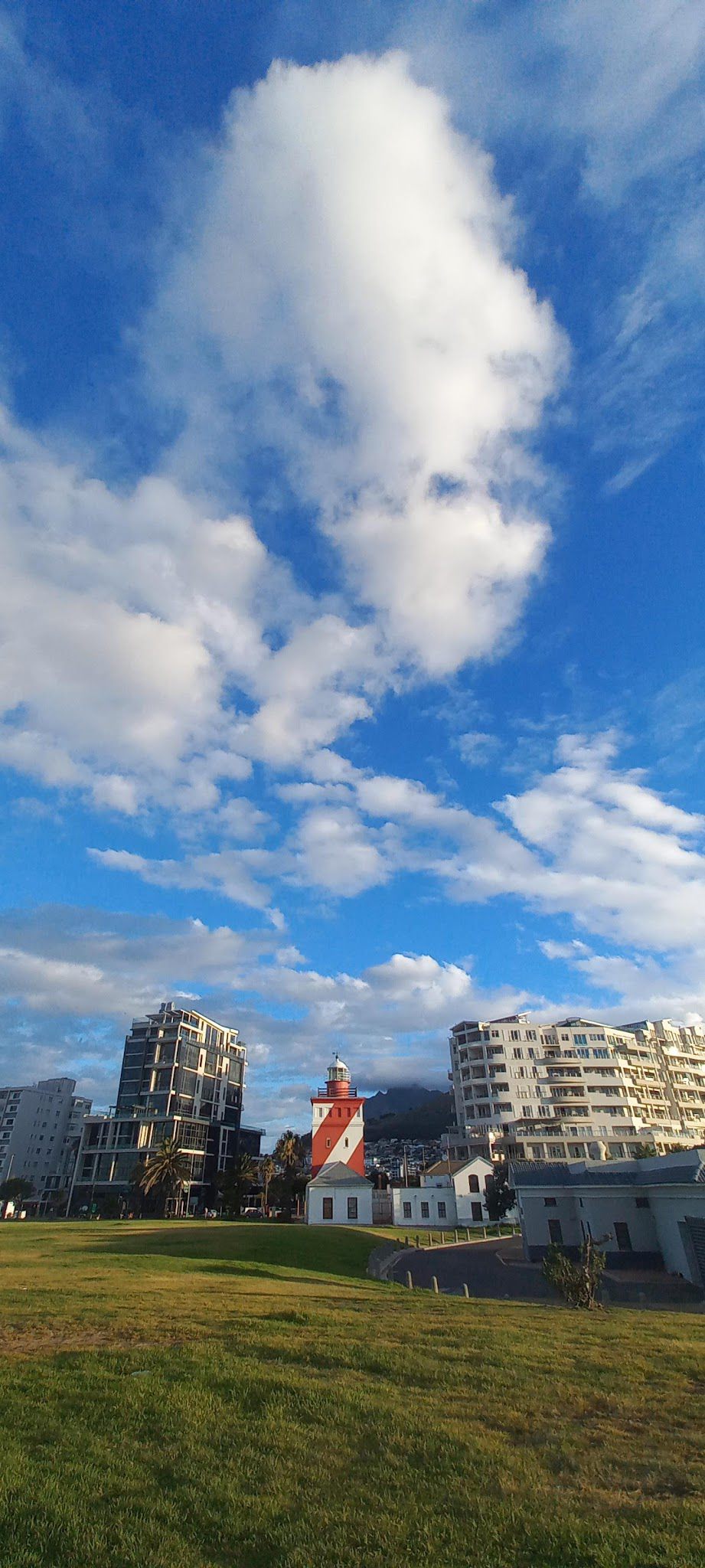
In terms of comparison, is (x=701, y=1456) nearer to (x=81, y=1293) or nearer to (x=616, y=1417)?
(x=616, y=1417)

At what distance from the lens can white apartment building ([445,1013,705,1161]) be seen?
3777 inches

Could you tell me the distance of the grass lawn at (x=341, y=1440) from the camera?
7.81 metres

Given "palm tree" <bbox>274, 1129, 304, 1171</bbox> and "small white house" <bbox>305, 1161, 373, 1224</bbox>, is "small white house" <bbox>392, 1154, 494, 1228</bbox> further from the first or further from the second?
→ "palm tree" <bbox>274, 1129, 304, 1171</bbox>

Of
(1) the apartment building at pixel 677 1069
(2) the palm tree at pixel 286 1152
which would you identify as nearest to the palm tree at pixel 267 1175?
(2) the palm tree at pixel 286 1152

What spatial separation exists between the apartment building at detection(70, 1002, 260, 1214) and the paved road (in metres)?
59.1

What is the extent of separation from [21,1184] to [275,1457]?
12359 cm

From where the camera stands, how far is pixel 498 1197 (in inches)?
2953

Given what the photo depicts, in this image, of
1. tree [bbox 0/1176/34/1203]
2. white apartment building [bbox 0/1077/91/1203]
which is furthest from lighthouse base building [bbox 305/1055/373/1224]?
white apartment building [bbox 0/1077/91/1203]

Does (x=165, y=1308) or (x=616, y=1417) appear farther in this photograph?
(x=165, y=1308)

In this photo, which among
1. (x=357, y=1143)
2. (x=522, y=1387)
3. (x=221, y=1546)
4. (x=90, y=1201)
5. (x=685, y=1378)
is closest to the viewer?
(x=221, y=1546)

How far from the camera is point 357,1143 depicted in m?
86.0

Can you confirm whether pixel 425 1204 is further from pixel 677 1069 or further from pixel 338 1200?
pixel 677 1069

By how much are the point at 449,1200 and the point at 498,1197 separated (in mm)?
5523

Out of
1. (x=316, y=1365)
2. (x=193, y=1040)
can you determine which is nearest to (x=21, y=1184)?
(x=193, y=1040)
